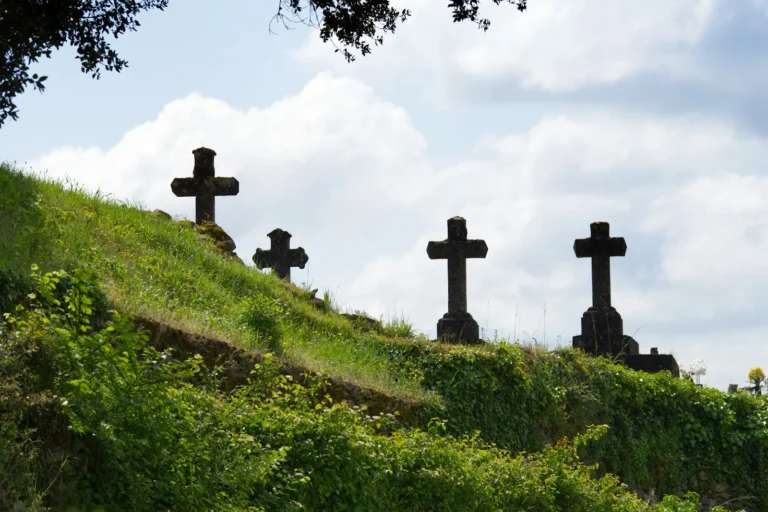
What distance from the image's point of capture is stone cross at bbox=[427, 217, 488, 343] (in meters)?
21.2

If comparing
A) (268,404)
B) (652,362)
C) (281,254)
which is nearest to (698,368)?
(652,362)

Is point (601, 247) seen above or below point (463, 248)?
above

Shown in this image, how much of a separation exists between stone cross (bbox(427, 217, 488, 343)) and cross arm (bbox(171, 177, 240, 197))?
4341 millimetres

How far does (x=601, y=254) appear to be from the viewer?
2209 centimetres

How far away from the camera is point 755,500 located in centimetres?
1875

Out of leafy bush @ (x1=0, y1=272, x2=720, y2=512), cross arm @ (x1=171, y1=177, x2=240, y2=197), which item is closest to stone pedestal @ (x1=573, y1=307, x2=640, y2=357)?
cross arm @ (x1=171, y1=177, x2=240, y2=197)

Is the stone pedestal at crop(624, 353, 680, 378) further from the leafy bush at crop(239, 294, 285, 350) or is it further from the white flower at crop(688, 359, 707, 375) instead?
the leafy bush at crop(239, 294, 285, 350)

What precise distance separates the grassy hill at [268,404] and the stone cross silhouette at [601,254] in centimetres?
371

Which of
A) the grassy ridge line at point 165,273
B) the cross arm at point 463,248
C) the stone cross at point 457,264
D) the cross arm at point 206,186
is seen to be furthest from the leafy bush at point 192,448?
the cross arm at point 206,186

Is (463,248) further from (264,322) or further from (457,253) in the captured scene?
(264,322)

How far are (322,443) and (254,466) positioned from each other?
1429 millimetres

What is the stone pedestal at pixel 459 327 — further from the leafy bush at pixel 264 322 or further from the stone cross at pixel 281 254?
the leafy bush at pixel 264 322

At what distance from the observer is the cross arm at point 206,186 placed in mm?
21625

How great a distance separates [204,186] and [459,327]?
20.1 ft
